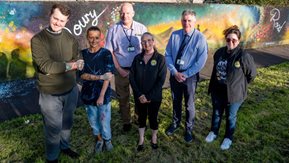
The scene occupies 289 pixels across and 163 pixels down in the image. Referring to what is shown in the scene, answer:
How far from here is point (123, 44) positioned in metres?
4.37

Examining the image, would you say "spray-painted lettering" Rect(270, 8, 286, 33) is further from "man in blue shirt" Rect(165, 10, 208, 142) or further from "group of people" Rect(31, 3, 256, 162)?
"man in blue shirt" Rect(165, 10, 208, 142)

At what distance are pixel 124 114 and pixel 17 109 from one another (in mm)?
2533

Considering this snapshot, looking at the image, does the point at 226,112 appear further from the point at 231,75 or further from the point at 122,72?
Answer: the point at 122,72

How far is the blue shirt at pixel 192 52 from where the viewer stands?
4113mm

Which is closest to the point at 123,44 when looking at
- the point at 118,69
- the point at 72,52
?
the point at 118,69

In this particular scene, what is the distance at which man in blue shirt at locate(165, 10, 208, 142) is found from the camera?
4.10 meters

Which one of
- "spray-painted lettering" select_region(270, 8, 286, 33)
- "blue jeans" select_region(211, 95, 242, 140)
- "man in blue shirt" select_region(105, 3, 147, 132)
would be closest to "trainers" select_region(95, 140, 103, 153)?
"man in blue shirt" select_region(105, 3, 147, 132)

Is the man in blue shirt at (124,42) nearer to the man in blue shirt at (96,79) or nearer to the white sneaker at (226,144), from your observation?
the man in blue shirt at (96,79)

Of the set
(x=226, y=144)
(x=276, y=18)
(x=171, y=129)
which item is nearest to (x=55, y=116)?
(x=171, y=129)

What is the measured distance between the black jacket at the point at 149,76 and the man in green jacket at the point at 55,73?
0.88 meters

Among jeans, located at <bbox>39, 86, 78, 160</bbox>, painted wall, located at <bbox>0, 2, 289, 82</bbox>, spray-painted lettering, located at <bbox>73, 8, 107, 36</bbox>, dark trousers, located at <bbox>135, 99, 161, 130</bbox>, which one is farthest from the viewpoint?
spray-painted lettering, located at <bbox>73, 8, 107, 36</bbox>

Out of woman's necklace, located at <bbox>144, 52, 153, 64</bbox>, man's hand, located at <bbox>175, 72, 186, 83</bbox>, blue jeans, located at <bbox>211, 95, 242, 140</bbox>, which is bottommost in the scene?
blue jeans, located at <bbox>211, 95, 242, 140</bbox>

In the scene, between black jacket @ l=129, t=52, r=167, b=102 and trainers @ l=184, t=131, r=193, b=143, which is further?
trainers @ l=184, t=131, r=193, b=143

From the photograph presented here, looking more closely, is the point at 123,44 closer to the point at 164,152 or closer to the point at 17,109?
the point at 164,152
